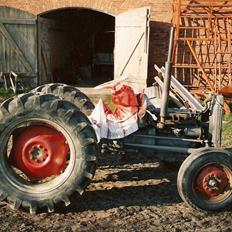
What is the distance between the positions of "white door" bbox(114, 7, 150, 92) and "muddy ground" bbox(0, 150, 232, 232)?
687 cm

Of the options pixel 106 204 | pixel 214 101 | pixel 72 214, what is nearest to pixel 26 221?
pixel 72 214

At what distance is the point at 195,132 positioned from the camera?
5.05m

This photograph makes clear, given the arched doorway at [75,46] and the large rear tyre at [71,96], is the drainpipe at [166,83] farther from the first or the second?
the arched doorway at [75,46]

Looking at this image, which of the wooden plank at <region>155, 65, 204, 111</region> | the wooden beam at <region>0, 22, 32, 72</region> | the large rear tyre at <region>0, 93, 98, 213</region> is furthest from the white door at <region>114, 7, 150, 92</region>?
the large rear tyre at <region>0, 93, 98, 213</region>

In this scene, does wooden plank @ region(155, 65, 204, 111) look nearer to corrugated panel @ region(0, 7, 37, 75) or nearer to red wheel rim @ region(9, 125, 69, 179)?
red wheel rim @ region(9, 125, 69, 179)

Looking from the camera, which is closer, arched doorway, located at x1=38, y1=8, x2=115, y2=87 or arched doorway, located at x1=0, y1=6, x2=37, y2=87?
arched doorway, located at x1=0, y1=6, x2=37, y2=87

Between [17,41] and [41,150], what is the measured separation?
933cm

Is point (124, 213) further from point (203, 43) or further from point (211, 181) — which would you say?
point (203, 43)

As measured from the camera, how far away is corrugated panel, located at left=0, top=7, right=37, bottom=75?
42.7ft

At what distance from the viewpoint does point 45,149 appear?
450 cm

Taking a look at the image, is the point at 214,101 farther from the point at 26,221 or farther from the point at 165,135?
the point at 26,221

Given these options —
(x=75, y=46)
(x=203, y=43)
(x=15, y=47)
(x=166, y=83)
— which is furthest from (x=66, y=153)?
(x=75, y=46)

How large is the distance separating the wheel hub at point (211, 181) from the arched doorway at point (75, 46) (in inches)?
388

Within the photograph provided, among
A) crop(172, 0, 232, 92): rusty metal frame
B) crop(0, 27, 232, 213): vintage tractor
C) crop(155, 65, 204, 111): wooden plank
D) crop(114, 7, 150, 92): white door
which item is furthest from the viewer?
crop(114, 7, 150, 92): white door
